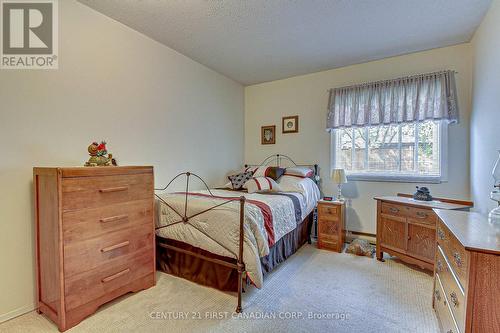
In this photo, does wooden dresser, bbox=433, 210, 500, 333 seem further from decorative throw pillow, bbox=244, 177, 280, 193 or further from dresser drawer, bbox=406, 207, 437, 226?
decorative throw pillow, bbox=244, 177, 280, 193

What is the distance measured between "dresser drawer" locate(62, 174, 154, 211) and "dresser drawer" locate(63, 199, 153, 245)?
0.04 meters

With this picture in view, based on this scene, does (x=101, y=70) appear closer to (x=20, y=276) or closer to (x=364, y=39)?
(x=20, y=276)

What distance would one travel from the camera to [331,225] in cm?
318

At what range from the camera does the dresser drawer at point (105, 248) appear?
1706 mm

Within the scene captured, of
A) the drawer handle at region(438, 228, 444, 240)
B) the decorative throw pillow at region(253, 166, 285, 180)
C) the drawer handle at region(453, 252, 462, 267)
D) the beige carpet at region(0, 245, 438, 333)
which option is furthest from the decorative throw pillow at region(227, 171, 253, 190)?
the drawer handle at region(453, 252, 462, 267)

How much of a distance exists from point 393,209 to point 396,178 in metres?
0.73

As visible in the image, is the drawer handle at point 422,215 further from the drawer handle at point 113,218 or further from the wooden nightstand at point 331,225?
the drawer handle at point 113,218

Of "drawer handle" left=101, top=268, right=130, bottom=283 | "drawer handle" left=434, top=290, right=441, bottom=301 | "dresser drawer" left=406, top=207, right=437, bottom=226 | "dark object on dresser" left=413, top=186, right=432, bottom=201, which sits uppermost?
"dark object on dresser" left=413, top=186, right=432, bottom=201

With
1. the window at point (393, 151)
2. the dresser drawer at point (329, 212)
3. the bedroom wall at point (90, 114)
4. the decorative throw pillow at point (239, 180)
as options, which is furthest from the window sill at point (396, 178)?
the bedroom wall at point (90, 114)

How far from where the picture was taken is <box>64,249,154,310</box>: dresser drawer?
172cm

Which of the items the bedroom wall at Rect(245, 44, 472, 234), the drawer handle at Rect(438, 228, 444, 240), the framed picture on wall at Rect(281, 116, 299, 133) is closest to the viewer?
the drawer handle at Rect(438, 228, 444, 240)

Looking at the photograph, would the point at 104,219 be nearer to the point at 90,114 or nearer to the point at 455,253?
the point at 90,114

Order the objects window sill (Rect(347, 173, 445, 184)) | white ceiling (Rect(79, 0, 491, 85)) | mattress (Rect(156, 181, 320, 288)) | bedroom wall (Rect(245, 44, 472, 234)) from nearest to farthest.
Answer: mattress (Rect(156, 181, 320, 288)) → white ceiling (Rect(79, 0, 491, 85)) → bedroom wall (Rect(245, 44, 472, 234)) → window sill (Rect(347, 173, 445, 184))

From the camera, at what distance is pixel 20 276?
1886mm
